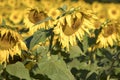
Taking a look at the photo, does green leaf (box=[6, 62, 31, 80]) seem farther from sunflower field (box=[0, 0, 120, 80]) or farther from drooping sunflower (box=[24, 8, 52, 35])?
drooping sunflower (box=[24, 8, 52, 35])

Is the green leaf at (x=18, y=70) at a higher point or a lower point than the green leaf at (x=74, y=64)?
higher

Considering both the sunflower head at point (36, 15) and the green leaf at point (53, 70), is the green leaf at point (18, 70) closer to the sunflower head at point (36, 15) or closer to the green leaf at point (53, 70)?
the green leaf at point (53, 70)

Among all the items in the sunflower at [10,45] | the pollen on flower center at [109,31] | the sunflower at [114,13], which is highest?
the sunflower at [10,45]

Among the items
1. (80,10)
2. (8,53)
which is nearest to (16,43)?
(8,53)

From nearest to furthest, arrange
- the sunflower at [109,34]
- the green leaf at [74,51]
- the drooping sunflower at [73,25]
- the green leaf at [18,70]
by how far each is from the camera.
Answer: the green leaf at [18,70] < the drooping sunflower at [73,25] < the green leaf at [74,51] < the sunflower at [109,34]

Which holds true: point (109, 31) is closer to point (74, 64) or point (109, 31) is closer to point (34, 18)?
point (74, 64)

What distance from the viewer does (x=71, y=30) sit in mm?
3434

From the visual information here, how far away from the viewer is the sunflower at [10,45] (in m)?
3.19

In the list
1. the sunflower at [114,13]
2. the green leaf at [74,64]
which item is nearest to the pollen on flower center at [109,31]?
the green leaf at [74,64]

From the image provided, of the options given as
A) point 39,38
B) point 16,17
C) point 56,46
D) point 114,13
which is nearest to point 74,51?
point 56,46

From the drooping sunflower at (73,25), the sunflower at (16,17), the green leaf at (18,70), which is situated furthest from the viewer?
the sunflower at (16,17)

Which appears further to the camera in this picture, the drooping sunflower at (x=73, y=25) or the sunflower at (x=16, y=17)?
the sunflower at (x=16, y=17)

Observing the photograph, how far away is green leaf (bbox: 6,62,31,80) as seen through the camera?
10.3 feet

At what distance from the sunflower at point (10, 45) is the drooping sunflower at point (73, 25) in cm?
28
